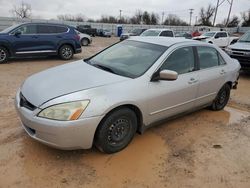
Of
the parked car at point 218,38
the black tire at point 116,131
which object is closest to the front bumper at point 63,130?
the black tire at point 116,131

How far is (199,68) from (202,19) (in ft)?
252

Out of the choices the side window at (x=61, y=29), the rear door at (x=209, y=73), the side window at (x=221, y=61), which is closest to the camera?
the rear door at (x=209, y=73)

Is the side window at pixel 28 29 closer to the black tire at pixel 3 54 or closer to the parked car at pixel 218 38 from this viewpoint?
the black tire at pixel 3 54

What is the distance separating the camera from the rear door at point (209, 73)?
443 centimetres

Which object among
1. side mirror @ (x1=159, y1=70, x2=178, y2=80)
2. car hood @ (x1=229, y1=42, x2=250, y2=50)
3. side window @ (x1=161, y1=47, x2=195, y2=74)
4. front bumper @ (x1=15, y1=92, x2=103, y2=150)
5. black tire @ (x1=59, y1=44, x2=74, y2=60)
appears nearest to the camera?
front bumper @ (x1=15, y1=92, x2=103, y2=150)

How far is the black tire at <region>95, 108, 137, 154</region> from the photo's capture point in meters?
3.11

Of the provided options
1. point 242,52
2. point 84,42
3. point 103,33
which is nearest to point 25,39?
point 242,52

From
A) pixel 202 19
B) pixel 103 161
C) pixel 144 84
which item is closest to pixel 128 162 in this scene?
pixel 103 161

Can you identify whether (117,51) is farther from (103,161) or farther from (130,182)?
(130,182)

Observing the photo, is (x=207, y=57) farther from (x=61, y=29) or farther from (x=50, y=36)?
(x=61, y=29)

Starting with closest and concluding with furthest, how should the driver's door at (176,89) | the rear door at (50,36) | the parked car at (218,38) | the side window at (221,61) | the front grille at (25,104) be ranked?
1. the front grille at (25,104)
2. the driver's door at (176,89)
3. the side window at (221,61)
4. the rear door at (50,36)
5. the parked car at (218,38)

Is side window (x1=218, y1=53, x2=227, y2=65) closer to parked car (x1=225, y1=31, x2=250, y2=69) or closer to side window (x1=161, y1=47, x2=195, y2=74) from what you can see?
side window (x1=161, y1=47, x2=195, y2=74)

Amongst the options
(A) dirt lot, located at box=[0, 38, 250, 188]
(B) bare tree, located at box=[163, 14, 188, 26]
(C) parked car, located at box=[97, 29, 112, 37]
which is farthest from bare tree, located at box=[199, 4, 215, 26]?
(A) dirt lot, located at box=[0, 38, 250, 188]

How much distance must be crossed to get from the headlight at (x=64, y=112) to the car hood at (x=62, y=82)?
0.14 metres
